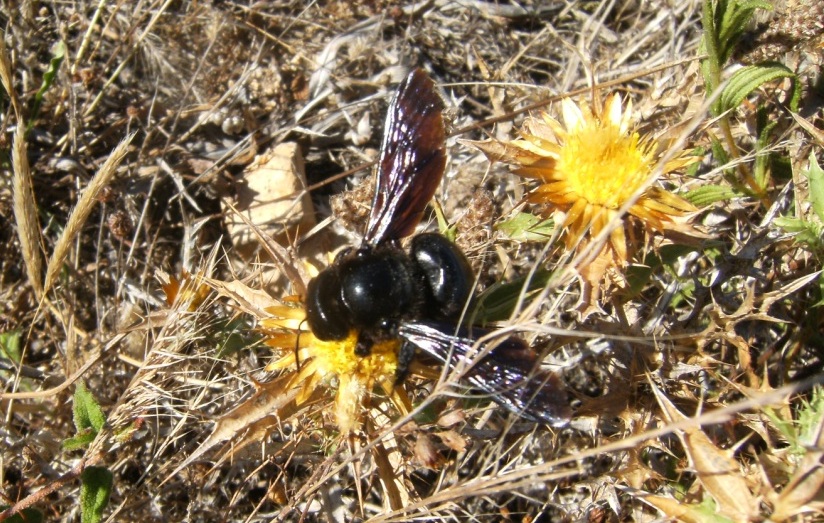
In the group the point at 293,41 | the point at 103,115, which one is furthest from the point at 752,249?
the point at 103,115

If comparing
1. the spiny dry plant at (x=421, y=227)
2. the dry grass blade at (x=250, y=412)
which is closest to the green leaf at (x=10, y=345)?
the spiny dry plant at (x=421, y=227)

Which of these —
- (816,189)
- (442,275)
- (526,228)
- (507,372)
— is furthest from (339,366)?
(816,189)

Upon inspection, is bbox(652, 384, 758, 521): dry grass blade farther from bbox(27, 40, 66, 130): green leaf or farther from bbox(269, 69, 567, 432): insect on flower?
bbox(27, 40, 66, 130): green leaf

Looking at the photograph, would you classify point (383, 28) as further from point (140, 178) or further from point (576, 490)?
point (576, 490)

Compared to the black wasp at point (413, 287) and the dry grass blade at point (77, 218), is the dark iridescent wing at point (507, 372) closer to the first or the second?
the black wasp at point (413, 287)

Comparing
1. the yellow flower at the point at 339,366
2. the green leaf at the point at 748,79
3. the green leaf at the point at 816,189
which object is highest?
the green leaf at the point at 748,79
